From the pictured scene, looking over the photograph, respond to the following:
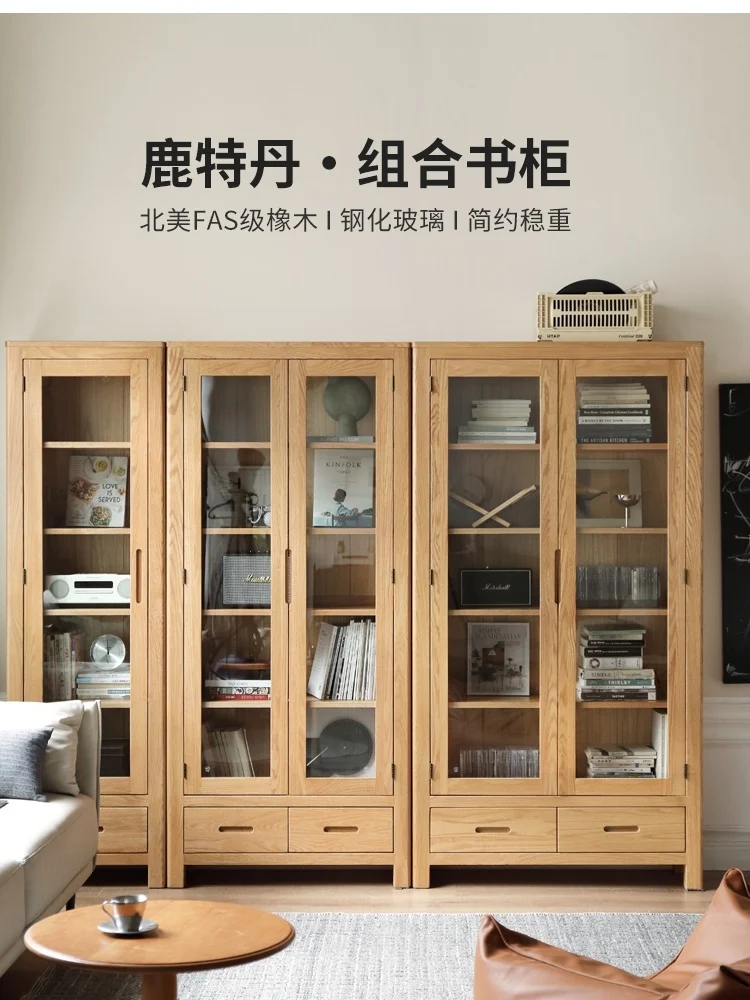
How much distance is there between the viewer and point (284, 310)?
12.6ft

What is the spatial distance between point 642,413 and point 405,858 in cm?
176

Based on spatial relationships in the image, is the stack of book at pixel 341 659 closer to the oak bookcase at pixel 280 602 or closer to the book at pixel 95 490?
the oak bookcase at pixel 280 602

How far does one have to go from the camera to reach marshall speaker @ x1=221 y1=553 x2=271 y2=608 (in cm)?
353

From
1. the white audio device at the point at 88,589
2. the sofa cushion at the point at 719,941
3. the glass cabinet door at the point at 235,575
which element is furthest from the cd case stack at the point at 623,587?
the sofa cushion at the point at 719,941

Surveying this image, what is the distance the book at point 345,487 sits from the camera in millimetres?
3529

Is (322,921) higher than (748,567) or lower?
lower

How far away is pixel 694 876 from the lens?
349cm

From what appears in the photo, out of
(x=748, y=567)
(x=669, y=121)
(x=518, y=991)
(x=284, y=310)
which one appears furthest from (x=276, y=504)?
(x=518, y=991)

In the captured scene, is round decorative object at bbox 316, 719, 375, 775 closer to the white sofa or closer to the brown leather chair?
the white sofa

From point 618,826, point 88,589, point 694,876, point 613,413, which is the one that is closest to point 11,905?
point 88,589

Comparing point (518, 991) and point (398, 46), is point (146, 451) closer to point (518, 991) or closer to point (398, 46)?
point (398, 46)

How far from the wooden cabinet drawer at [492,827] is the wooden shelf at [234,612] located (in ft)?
2.97

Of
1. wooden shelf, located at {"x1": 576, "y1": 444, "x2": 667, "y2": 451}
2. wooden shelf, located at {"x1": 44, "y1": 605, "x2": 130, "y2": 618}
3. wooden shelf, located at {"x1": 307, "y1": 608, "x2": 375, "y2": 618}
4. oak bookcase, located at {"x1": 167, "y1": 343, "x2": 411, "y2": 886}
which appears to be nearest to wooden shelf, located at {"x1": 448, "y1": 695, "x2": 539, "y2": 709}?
oak bookcase, located at {"x1": 167, "y1": 343, "x2": 411, "y2": 886}

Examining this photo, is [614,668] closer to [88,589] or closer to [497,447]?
[497,447]
